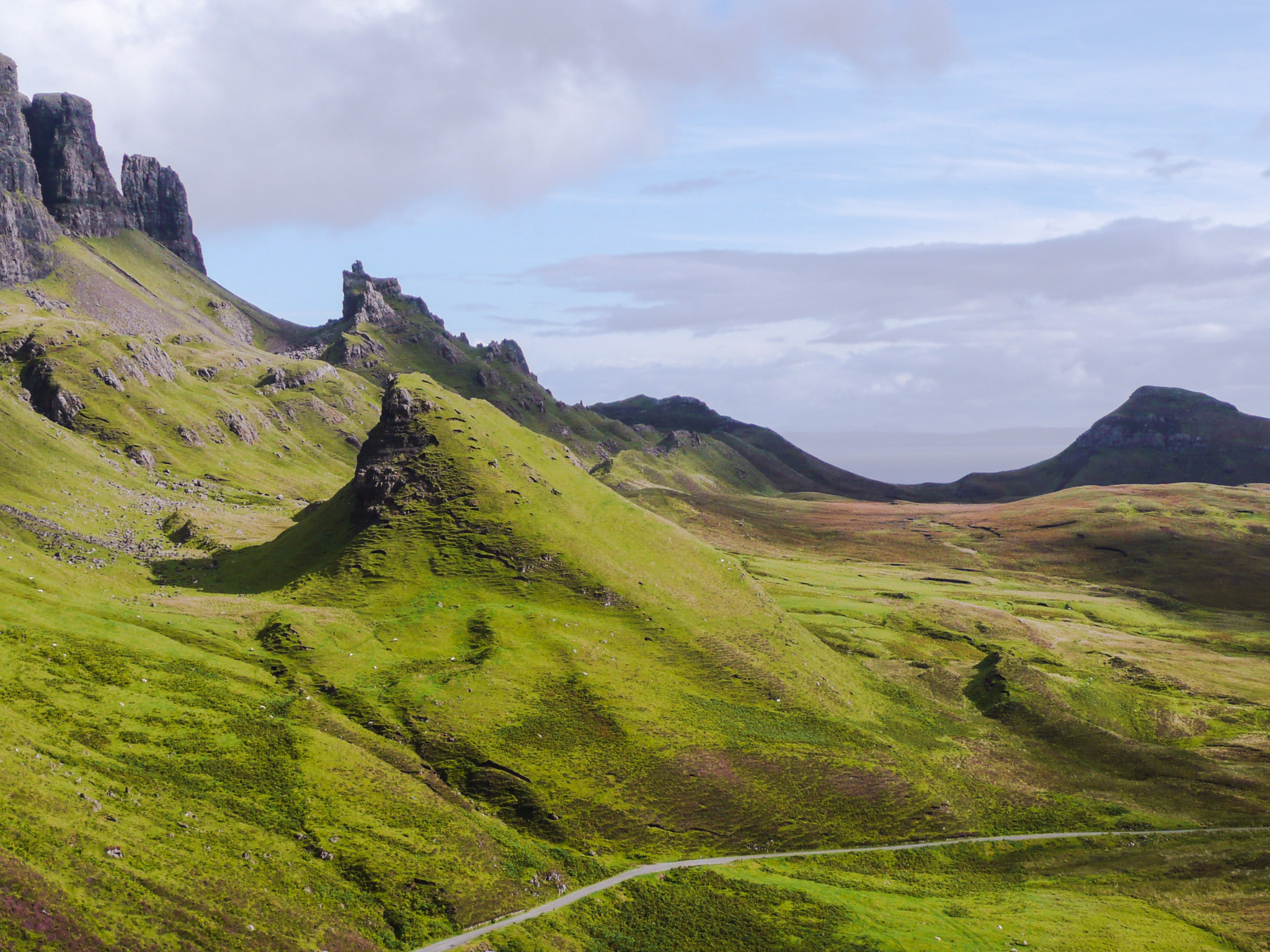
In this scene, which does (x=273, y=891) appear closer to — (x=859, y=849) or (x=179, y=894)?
(x=179, y=894)

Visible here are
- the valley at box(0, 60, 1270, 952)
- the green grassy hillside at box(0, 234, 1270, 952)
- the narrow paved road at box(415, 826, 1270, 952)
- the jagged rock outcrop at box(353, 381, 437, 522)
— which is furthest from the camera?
the jagged rock outcrop at box(353, 381, 437, 522)

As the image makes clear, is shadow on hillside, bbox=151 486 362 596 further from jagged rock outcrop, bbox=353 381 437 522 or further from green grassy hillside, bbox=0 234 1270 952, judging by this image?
jagged rock outcrop, bbox=353 381 437 522

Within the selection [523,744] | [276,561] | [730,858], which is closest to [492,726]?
[523,744]

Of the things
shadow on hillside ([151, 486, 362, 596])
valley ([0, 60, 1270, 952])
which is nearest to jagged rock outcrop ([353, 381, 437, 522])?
valley ([0, 60, 1270, 952])

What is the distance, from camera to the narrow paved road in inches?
2596

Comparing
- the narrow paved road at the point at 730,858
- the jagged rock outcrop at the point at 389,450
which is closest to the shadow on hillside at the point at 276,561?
the jagged rock outcrop at the point at 389,450

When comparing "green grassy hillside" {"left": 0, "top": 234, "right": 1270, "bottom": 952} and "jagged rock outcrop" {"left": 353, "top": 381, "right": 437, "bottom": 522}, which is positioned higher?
"jagged rock outcrop" {"left": 353, "top": 381, "right": 437, "bottom": 522}

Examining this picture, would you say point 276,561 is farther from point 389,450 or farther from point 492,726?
point 492,726

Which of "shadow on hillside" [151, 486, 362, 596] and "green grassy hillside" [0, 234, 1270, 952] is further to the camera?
"shadow on hillside" [151, 486, 362, 596]

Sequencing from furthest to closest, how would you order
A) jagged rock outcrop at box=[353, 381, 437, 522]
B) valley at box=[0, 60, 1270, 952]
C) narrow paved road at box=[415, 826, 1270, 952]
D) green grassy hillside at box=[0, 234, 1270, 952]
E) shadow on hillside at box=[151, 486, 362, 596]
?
1. jagged rock outcrop at box=[353, 381, 437, 522]
2. shadow on hillside at box=[151, 486, 362, 596]
3. narrow paved road at box=[415, 826, 1270, 952]
4. valley at box=[0, 60, 1270, 952]
5. green grassy hillside at box=[0, 234, 1270, 952]

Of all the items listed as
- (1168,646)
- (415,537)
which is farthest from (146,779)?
(1168,646)

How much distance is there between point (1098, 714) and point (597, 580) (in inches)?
3588

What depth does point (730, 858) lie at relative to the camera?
8856cm

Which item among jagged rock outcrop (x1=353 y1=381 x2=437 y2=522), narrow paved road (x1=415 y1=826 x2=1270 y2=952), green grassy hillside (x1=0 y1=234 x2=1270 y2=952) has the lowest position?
narrow paved road (x1=415 y1=826 x2=1270 y2=952)
